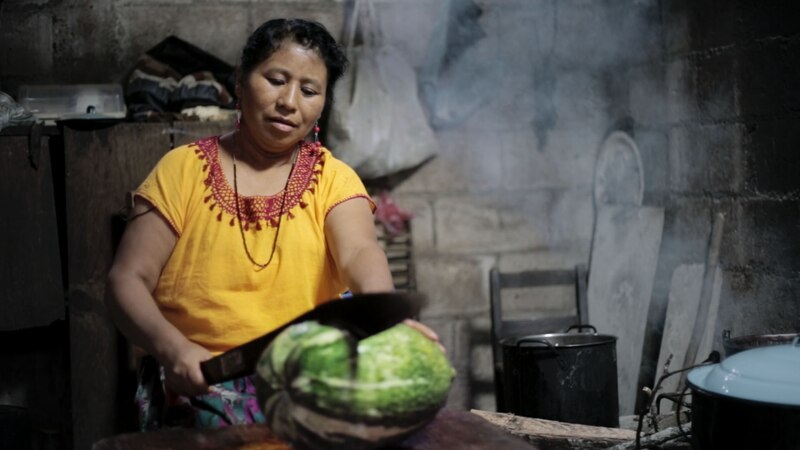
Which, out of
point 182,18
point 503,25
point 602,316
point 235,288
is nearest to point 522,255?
point 602,316

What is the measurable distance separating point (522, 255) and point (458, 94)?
1034 mm

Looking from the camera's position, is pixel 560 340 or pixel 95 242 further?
pixel 560 340

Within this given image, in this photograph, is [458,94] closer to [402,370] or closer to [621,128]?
[621,128]

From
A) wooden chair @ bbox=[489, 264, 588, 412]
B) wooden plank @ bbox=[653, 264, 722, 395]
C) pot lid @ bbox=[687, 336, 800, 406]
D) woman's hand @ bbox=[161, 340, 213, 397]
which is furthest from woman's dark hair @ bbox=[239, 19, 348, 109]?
wooden plank @ bbox=[653, 264, 722, 395]

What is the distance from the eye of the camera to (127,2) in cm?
477

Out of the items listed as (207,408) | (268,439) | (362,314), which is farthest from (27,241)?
(362,314)

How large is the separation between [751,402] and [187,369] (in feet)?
4.19

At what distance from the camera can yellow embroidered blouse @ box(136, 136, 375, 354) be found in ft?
8.10

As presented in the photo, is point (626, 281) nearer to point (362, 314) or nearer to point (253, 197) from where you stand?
point (253, 197)

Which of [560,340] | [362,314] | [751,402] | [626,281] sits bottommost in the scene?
[560,340]

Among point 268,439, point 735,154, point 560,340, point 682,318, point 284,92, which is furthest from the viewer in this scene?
point 682,318

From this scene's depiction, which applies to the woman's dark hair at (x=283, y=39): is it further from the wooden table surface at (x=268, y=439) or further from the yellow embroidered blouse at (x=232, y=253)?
the wooden table surface at (x=268, y=439)

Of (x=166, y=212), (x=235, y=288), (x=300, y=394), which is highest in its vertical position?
(x=166, y=212)

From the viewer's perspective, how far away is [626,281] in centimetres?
518
